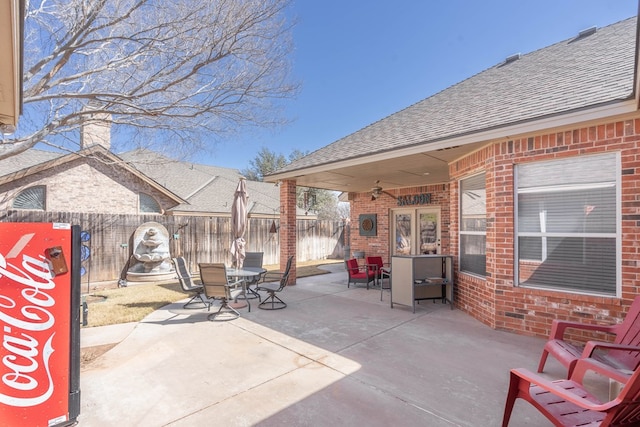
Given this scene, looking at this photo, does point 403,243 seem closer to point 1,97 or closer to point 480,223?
point 480,223

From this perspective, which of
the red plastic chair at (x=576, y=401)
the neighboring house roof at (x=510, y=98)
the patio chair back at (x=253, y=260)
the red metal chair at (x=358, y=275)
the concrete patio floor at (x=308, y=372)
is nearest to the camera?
the red plastic chair at (x=576, y=401)

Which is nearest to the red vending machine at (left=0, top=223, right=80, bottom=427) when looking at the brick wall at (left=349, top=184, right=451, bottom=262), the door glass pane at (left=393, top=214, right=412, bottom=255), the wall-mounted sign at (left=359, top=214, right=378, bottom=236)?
the brick wall at (left=349, top=184, right=451, bottom=262)

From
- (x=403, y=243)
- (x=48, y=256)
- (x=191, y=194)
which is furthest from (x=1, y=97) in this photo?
(x=191, y=194)

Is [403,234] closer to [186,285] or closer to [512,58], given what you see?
[512,58]

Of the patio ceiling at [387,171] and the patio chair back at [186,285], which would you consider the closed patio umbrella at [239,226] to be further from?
the patio ceiling at [387,171]

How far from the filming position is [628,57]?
17.7 feet

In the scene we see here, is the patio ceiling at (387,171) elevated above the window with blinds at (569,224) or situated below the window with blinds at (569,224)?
above

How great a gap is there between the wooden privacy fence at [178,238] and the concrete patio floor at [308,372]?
3719 mm

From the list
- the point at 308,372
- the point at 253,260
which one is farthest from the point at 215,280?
the point at 308,372

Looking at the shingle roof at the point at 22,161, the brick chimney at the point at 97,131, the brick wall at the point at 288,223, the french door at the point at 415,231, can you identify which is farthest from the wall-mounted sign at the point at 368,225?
the shingle roof at the point at 22,161

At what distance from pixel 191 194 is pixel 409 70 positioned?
12.5 meters

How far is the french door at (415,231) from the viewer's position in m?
10.6

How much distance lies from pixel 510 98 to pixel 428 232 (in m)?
5.57

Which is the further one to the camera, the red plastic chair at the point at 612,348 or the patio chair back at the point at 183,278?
the patio chair back at the point at 183,278
